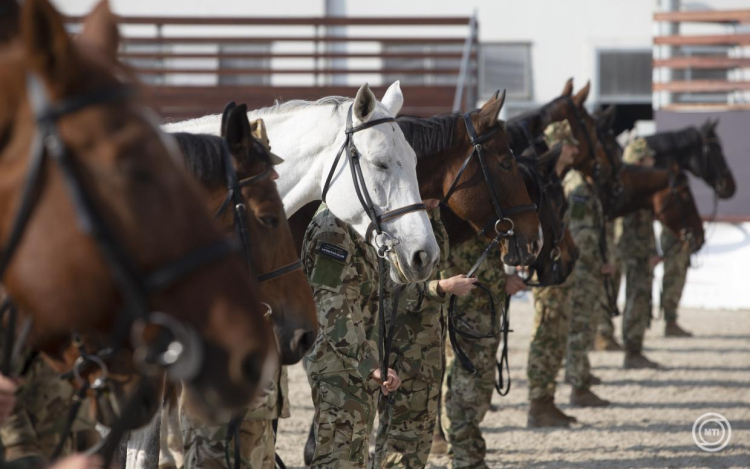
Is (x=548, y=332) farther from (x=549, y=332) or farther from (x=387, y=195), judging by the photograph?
(x=387, y=195)

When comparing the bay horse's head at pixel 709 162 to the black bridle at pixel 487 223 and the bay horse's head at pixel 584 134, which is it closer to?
the bay horse's head at pixel 584 134

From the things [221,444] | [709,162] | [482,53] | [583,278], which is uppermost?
[482,53]

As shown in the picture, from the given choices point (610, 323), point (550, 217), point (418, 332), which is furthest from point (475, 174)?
point (610, 323)

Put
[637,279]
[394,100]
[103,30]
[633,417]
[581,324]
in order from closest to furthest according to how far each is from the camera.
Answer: [103,30] → [394,100] → [633,417] → [581,324] → [637,279]

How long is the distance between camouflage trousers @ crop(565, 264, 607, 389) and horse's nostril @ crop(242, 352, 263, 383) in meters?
7.42

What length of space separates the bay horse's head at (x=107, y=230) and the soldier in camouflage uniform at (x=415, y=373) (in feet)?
10.5

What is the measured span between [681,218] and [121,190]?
11.2 meters

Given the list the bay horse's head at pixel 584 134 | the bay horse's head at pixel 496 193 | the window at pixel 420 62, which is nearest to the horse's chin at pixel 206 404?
the bay horse's head at pixel 496 193

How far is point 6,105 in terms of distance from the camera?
1.78 metres

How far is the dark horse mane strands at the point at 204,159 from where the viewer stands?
312cm

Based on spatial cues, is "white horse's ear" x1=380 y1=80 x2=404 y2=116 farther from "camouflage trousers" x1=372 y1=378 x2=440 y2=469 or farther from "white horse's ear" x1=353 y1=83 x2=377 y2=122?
"camouflage trousers" x1=372 y1=378 x2=440 y2=469

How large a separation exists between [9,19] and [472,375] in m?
4.64

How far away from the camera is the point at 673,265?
42.1ft

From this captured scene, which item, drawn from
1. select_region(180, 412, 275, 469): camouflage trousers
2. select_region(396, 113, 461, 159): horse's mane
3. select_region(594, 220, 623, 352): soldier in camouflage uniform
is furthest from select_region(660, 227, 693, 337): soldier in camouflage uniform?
select_region(180, 412, 275, 469): camouflage trousers
